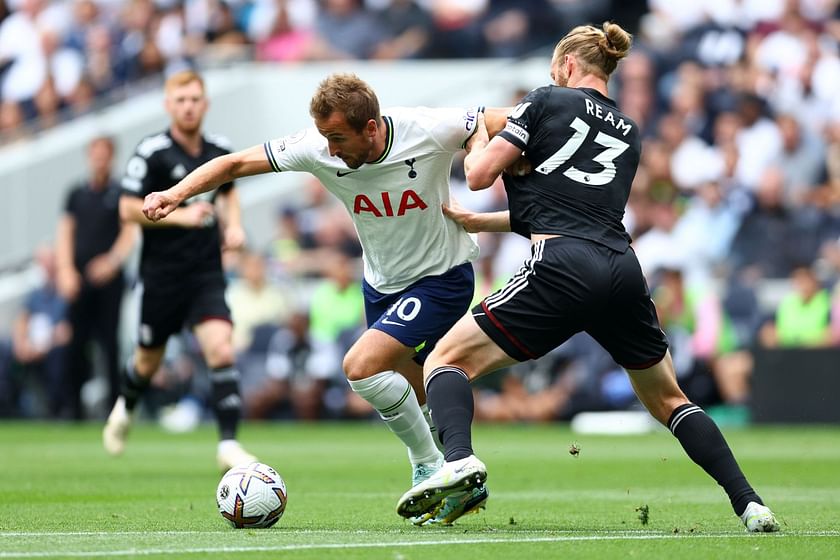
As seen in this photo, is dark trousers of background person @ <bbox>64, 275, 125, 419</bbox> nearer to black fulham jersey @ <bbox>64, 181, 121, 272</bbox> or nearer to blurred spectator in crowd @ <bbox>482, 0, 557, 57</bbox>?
black fulham jersey @ <bbox>64, 181, 121, 272</bbox>

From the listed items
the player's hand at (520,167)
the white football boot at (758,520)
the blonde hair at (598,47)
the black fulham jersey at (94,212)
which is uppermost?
the blonde hair at (598,47)

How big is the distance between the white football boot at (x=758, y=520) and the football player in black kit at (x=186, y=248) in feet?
15.2

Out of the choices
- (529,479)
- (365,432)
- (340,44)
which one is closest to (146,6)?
(340,44)

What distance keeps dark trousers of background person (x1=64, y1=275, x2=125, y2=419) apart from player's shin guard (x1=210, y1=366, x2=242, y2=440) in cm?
724

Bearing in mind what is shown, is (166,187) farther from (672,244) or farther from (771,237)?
(771,237)

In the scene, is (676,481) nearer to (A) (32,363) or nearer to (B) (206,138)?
(B) (206,138)

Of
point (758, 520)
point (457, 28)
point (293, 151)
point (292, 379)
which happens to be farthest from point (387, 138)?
point (457, 28)

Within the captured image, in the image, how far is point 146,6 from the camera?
80.6 ft

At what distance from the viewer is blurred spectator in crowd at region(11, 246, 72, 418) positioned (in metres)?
19.9

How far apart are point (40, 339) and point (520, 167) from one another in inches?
575

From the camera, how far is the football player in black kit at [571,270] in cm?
668

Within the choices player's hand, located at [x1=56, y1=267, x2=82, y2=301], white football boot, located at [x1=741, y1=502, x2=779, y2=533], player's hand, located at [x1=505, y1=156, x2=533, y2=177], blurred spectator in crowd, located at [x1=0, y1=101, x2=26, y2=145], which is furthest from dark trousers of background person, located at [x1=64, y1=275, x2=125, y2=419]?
white football boot, located at [x1=741, y1=502, x2=779, y2=533]

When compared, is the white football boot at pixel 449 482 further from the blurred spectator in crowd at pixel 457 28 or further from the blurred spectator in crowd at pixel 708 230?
the blurred spectator in crowd at pixel 457 28

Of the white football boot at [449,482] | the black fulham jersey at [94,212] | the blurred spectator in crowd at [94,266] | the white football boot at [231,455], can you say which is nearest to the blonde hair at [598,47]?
the white football boot at [449,482]
